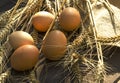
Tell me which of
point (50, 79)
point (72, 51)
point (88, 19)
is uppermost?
point (88, 19)

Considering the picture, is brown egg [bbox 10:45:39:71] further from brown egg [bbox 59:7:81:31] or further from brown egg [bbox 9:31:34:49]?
brown egg [bbox 59:7:81:31]

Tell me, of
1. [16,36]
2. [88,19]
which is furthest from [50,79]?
[88,19]

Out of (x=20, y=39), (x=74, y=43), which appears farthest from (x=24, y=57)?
(x=74, y=43)

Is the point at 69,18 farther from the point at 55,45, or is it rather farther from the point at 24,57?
the point at 24,57

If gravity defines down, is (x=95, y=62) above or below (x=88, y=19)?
below

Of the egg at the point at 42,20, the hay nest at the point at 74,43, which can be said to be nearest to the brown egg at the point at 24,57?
the hay nest at the point at 74,43

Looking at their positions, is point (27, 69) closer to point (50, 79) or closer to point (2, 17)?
point (50, 79)

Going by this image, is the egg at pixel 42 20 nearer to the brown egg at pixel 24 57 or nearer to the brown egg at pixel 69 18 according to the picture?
the brown egg at pixel 69 18
